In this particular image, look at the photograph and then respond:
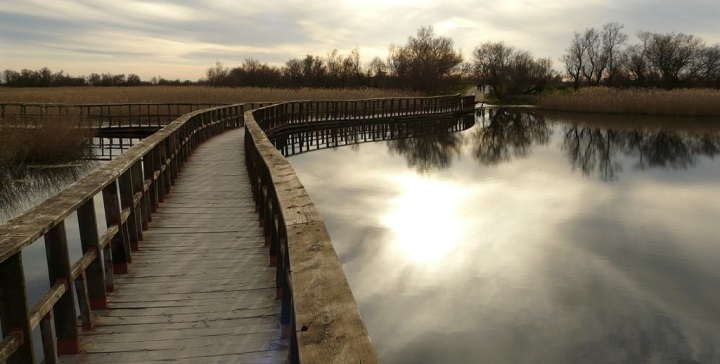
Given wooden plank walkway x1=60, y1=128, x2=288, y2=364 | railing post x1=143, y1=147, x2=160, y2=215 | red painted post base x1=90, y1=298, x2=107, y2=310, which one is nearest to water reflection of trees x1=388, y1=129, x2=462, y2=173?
railing post x1=143, y1=147, x2=160, y2=215

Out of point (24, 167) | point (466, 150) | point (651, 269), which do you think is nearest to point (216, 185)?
point (651, 269)

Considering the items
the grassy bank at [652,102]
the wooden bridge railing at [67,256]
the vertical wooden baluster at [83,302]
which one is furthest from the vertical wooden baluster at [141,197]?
the grassy bank at [652,102]

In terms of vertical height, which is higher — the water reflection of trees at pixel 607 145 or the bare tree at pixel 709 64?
the bare tree at pixel 709 64

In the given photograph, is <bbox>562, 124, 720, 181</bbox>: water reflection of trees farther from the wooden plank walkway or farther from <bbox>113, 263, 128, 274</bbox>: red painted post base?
<bbox>113, 263, 128, 274</bbox>: red painted post base

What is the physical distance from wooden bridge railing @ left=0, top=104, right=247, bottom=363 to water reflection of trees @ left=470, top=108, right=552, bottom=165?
1735cm

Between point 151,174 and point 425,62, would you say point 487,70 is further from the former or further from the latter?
point 151,174

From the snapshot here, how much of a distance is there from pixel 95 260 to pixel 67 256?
0.69m

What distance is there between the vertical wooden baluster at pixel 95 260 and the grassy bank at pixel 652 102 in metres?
39.9

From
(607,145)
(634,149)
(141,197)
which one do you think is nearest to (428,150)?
(607,145)

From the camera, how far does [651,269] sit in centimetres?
877

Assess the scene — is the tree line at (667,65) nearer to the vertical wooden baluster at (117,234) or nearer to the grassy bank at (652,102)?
the grassy bank at (652,102)

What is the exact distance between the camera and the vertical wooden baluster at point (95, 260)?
13.1 ft

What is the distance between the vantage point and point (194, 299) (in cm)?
→ 439

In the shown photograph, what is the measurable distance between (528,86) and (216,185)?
231ft
